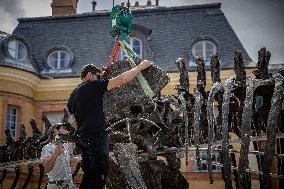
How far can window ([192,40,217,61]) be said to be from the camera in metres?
21.3

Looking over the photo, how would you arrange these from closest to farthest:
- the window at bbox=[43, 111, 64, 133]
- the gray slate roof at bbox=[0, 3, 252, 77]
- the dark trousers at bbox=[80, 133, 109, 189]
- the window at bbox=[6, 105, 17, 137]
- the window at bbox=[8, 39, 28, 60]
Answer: the dark trousers at bbox=[80, 133, 109, 189]
the window at bbox=[6, 105, 17, 137]
the window at bbox=[8, 39, 28, 60]
the window at bbox=[43, 111, 64, 133]
the gray slate roof at bbox=[0, 3, 252, 77]

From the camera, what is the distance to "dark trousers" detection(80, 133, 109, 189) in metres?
4.29

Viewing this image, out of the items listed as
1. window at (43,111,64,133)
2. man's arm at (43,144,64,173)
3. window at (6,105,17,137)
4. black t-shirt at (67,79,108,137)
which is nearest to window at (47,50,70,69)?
window at (43,111,64,133)

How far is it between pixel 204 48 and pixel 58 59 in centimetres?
789

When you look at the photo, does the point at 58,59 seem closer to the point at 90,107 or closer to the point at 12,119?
the point at 12,119

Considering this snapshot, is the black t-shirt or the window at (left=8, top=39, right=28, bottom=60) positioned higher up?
the window at (left=8, top=39, right=28, bottom=60)

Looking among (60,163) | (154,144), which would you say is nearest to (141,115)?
(154,144)

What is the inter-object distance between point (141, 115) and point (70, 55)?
1613cm

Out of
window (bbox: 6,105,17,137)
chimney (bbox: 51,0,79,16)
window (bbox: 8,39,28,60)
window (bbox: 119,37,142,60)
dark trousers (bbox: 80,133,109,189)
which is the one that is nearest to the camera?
dark trousers (bbox: 80,133,109,189)

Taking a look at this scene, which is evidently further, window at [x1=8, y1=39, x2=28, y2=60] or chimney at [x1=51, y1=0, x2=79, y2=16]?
chimney at [x1=51, y1=0, x2=79, y2=16]

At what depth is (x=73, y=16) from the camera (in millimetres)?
24219

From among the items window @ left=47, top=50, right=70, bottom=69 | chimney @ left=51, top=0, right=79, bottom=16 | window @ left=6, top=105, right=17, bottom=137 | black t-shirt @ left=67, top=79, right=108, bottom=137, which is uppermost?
chimney @ left=51, top=0, right=79, bottom=16

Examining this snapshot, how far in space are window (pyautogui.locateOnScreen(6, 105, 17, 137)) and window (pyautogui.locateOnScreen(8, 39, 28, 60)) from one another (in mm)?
2628

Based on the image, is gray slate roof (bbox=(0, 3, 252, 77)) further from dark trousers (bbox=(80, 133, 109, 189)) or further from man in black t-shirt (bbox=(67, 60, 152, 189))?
dark trousers (bbox=(80, 133, 109, 189))
